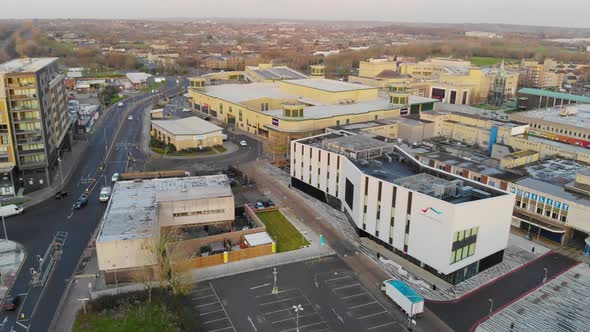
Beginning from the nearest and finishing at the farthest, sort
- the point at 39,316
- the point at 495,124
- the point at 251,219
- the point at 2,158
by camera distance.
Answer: the point at 39,316 → the point at 251,219 → the point at 2,158 → the point at 495,124

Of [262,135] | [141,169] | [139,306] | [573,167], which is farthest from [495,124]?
[139,306]

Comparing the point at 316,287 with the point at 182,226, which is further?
Answer: the point at 182,226

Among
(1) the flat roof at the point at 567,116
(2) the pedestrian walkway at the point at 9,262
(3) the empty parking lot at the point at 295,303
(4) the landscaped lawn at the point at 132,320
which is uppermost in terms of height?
(1) the flat roof at the point at 567,116

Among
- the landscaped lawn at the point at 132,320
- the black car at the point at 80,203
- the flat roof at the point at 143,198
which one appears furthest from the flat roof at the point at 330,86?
the landscaped lawn at the point at 132,320

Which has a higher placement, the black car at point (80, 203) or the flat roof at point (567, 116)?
the flat roof at point (567, 116)

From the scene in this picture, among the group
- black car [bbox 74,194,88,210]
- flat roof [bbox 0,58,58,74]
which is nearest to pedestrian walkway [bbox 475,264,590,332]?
black car [bbox 74,194,88,210]

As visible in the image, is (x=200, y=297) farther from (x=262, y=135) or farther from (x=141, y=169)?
(x=262, y=135)

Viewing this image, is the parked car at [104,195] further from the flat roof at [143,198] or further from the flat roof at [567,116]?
the flat roof at [567,116]
